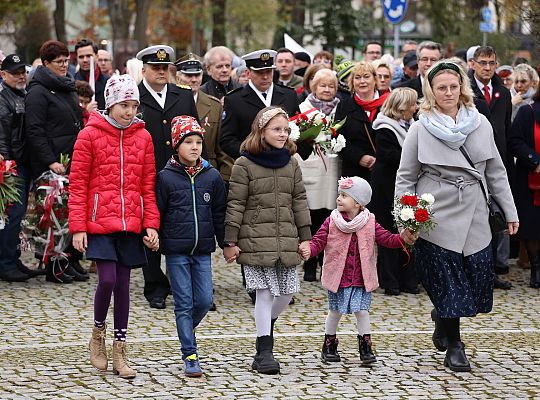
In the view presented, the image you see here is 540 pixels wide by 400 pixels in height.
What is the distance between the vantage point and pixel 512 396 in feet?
26.1

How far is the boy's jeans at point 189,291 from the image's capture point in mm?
8445

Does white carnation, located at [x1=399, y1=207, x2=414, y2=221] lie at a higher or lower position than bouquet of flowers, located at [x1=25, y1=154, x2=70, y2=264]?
higher

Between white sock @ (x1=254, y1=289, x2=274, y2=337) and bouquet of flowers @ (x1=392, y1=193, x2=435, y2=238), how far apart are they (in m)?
1.06

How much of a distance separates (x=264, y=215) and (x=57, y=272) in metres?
4.45

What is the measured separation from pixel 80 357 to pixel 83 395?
3.92ft

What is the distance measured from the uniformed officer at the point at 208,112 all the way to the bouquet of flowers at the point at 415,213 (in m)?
3.58

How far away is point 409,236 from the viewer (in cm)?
848

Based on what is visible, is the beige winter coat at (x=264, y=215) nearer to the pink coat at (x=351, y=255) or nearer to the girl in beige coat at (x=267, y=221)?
the girl in beige coat at (x=267, y=221)

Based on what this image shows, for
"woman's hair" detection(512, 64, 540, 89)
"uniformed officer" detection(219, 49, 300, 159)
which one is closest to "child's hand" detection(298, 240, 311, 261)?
"uniformed officer" detection(219, 49, 300, 159)

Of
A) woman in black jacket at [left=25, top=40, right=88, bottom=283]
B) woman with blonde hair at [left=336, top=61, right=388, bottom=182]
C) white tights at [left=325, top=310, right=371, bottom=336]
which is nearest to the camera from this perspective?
white tights at [left=325, top=310, right=371, bottom=336]

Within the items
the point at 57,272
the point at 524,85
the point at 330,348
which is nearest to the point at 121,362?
the point at 330,348

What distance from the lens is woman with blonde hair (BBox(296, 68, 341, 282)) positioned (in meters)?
12.7

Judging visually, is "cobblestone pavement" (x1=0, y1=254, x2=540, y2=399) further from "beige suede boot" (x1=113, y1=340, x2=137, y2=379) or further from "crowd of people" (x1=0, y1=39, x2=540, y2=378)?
"crowd of people" (x1=0, y1=39, x2=540, y2=378)

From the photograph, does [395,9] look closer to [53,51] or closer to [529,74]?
[529,74]
